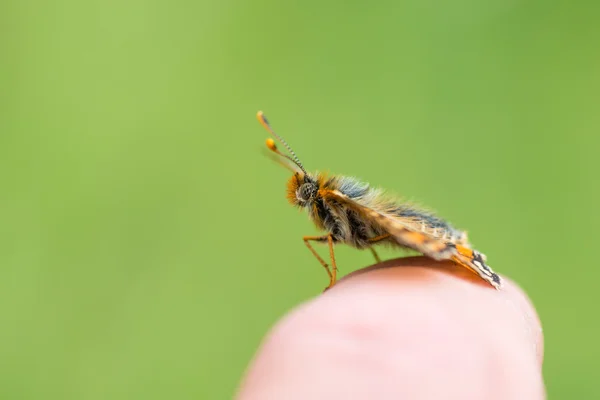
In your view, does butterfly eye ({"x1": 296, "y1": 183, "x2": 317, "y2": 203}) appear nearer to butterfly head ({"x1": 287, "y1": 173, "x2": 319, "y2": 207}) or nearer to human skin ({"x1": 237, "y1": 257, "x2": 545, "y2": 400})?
butterfly head ({"x1": 287, "y1": 173, "x2": 319, "y2": 207})

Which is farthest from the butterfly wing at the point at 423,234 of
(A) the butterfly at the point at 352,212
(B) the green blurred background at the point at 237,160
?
(B) the green blurred background at the point at 237,160

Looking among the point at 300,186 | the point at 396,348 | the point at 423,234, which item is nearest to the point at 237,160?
the point at 300,186

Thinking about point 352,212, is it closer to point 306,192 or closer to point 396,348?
point 306,192

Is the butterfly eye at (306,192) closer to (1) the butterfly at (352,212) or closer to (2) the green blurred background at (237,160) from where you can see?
(1) the butterfly at (352,212)

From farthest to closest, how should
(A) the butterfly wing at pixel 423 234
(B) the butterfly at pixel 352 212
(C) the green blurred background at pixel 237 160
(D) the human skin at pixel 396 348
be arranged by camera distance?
(C) the green blurred background at pixel 237 160 < (B) the butterfly at pixel 352 212 < (A) the butterfly wing at pixel 423 234 < (D) the human skin at pixel 396 348

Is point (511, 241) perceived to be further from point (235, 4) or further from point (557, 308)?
point (235, 4)
